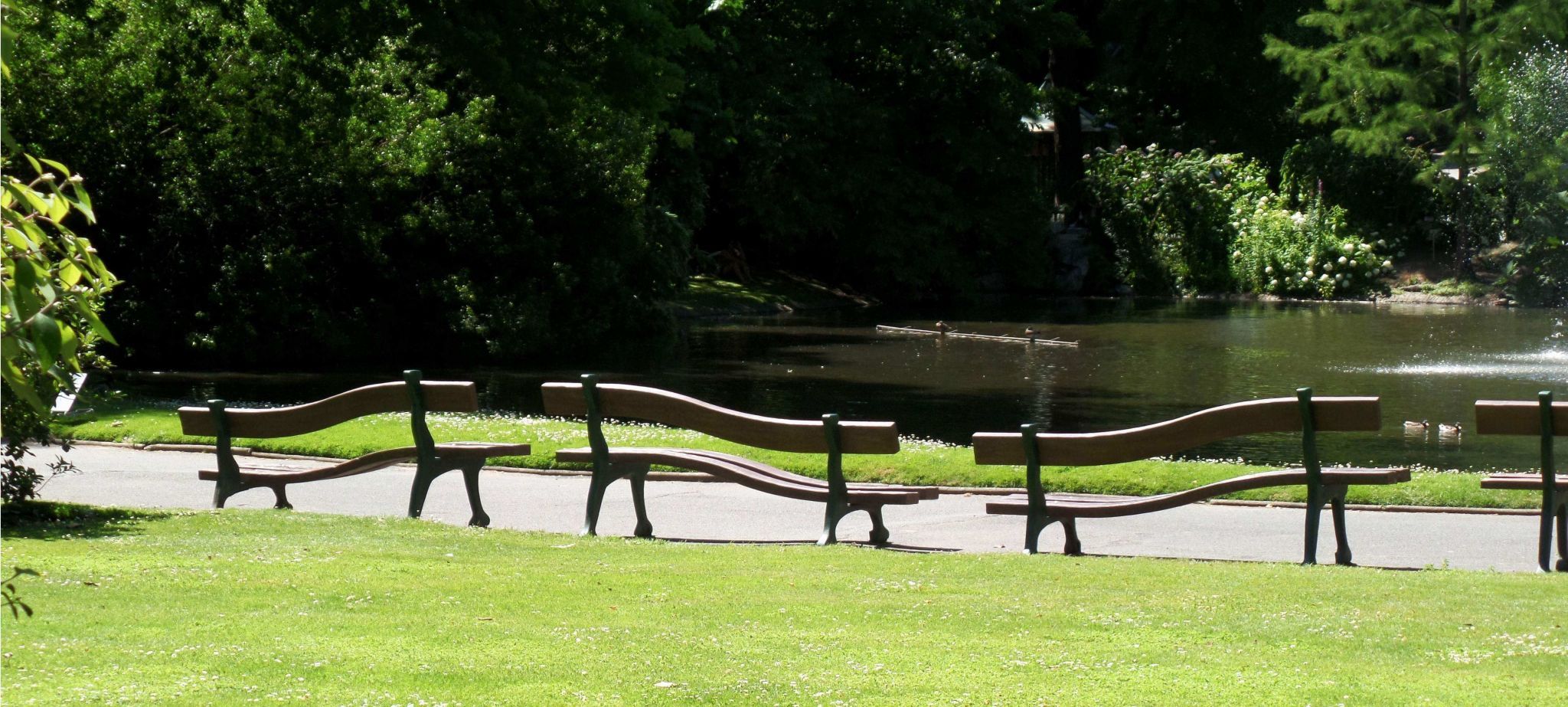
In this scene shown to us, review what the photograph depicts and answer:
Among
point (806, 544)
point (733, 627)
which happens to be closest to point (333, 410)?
point (806, 544)

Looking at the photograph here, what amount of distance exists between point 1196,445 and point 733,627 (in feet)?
11.6

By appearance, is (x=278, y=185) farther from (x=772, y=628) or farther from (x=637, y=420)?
(x=772, y=628)

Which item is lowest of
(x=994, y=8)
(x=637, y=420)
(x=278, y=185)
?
(x=637, y=420)

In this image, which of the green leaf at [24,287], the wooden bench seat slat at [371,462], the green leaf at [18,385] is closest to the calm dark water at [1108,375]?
the wooden bench seat slat at [371,462]

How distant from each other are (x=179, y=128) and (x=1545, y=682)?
71.6ft

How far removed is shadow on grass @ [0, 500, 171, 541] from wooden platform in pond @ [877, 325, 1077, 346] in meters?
21.6

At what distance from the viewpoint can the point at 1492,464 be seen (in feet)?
47.7

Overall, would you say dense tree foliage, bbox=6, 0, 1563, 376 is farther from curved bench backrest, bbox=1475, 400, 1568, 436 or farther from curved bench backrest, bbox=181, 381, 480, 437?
curved bench backrest, bbox=1475, 400, 1568, 436

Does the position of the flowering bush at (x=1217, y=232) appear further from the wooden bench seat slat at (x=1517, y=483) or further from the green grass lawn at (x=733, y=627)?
the green grass lawn at (x=733, y=627)

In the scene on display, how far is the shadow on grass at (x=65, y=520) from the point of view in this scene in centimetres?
808

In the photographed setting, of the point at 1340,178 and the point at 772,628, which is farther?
the point at 1340,178

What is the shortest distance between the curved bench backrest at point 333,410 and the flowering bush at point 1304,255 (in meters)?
34.8

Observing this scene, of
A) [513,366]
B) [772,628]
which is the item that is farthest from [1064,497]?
[513,366]

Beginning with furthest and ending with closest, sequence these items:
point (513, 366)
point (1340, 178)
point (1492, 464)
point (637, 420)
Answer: point (1340, 178) → point (513, 366) → point (637, 420) → point (1492, 464)
